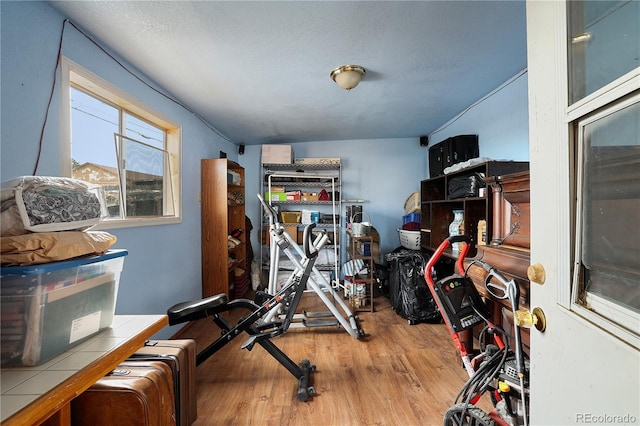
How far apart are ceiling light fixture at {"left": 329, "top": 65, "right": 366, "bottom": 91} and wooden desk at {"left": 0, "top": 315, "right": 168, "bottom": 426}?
195 cm

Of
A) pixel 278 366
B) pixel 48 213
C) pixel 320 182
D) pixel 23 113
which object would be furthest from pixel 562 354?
pixel 320 182

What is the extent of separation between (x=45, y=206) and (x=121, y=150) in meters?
1.51

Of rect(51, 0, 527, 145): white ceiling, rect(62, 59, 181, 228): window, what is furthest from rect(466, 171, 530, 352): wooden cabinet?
rect(62, 59, 181, 228): window

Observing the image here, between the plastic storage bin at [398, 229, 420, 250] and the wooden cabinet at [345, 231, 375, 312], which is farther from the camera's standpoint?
the plastic storage bin at [398, 229, 420, 250]

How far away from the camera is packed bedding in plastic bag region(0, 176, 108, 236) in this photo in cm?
63

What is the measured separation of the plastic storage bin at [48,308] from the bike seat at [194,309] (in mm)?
701

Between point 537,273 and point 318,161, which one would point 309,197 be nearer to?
point 318,161

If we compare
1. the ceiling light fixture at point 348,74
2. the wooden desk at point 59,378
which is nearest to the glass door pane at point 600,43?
the wooden desk at point 59,378

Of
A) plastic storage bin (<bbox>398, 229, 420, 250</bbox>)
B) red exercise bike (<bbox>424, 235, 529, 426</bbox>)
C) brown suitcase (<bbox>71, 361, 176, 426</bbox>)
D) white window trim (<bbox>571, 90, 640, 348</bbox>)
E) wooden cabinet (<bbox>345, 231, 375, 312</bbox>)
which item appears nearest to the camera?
white window trim (<bbox>571, 90, 640, 348</bbox>)

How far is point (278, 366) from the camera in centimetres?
190

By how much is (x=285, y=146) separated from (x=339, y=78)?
1.95 m

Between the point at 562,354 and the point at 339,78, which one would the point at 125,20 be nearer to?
the point at 339,78

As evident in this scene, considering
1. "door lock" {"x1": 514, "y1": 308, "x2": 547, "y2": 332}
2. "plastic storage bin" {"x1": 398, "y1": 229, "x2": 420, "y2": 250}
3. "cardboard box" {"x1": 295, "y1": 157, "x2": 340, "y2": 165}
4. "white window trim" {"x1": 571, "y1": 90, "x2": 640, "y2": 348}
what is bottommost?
"plastic storage bin" {"x1": 398, "y1": 229, "x2": 420, "y2": 250}

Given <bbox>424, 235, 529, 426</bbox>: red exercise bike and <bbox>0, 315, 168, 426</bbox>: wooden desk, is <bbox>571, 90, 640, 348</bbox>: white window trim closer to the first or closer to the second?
<bbox>424, 235, 529, 426</bbox>: red exercise bike
